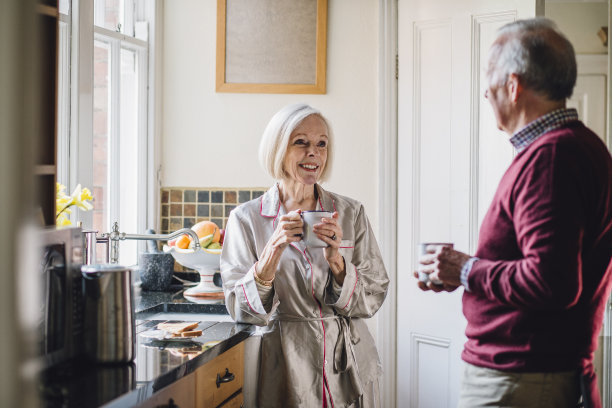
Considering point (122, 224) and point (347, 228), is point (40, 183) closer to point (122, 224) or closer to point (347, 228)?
point (347, 228)

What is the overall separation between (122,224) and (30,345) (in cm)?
280

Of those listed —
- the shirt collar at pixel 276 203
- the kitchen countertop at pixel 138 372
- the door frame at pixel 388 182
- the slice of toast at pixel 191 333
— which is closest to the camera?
the kitchen countertop at pixel 138 372

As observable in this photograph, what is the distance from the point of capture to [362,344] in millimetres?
2037

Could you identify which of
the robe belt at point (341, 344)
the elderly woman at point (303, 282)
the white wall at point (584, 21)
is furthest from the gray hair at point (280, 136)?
the white wall at point (584, 21)

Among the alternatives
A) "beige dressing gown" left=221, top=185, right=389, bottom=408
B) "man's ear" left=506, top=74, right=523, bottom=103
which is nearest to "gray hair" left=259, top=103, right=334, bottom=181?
"beige dressing gown" left=221, top=185, right=389, bottom=408

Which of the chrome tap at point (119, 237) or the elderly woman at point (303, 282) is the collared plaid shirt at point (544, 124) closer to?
the elderly woman at point (303, 282)

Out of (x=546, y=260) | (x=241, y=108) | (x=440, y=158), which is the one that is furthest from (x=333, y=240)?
(x=241, y=108)

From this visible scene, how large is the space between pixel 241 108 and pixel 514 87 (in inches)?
78.1

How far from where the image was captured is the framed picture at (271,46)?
315cm

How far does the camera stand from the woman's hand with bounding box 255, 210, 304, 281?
1.81 m

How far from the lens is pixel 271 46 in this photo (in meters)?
3.17

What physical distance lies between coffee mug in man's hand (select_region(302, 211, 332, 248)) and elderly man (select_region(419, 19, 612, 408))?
449 millimetres

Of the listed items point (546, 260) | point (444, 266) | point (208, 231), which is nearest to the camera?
point (546, 260)

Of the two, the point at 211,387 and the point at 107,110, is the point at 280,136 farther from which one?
the point at 107,110
